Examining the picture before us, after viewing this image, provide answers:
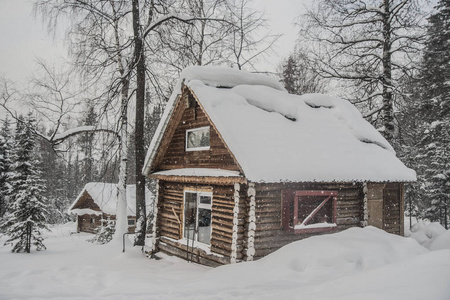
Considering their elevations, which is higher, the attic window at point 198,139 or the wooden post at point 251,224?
the attic window at point 198,139

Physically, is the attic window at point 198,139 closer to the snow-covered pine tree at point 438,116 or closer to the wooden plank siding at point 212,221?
the wooden plank siding at point 212,221

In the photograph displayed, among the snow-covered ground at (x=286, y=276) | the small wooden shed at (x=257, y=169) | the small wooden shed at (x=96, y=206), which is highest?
the small wooden shed at (x=257, y=169)

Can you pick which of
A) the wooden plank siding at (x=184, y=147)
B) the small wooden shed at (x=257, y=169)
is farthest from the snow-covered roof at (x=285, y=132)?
the wooden plank siding at (x=184, y=147)

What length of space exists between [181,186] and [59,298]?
575 cm

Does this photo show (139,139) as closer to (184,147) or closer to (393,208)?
(184,147)

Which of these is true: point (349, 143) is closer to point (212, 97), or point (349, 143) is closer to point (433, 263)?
point (212, 97)

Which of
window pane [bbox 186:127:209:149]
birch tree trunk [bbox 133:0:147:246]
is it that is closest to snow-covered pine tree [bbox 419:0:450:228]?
window pane [bbox 186:127:209:149]

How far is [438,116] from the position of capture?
2094 cm

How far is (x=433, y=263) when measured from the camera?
5641 mm

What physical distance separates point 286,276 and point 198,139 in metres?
5.62

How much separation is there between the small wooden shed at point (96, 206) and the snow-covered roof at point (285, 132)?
16.9 metres

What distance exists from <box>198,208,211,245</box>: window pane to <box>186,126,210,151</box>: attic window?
2.46 m

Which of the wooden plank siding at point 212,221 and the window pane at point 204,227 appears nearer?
the wooden plank siding at point 212,221

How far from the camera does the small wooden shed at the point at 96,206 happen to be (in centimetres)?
2739
